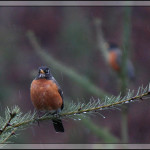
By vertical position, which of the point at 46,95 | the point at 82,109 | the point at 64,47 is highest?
the point at 82,109

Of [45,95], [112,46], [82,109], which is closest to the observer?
[82,109]

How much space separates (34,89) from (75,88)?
570 centimetres

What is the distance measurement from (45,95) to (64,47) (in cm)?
777

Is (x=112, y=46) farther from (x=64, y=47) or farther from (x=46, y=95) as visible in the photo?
(x=46, y=95)

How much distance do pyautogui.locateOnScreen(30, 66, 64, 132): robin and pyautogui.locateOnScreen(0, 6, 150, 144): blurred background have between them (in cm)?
455

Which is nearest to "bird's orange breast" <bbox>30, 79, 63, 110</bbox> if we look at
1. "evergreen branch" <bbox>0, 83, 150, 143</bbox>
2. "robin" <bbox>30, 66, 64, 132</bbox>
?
"robin" <bbox>30, 66, 64, 132</bbox>

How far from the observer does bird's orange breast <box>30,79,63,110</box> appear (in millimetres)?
3801

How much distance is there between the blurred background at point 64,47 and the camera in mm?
9227

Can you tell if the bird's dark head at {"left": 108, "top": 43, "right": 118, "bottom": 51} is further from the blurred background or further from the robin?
the robin

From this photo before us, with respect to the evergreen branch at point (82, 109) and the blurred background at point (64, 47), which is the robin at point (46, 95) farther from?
the blurred background at point (64, 47)

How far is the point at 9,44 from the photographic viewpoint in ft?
36.4

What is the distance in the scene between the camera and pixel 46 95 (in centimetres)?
388

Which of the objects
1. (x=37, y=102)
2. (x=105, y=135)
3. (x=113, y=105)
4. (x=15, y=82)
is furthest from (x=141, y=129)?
(x=15, y=82)

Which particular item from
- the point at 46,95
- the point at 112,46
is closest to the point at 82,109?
the point at 46,95
